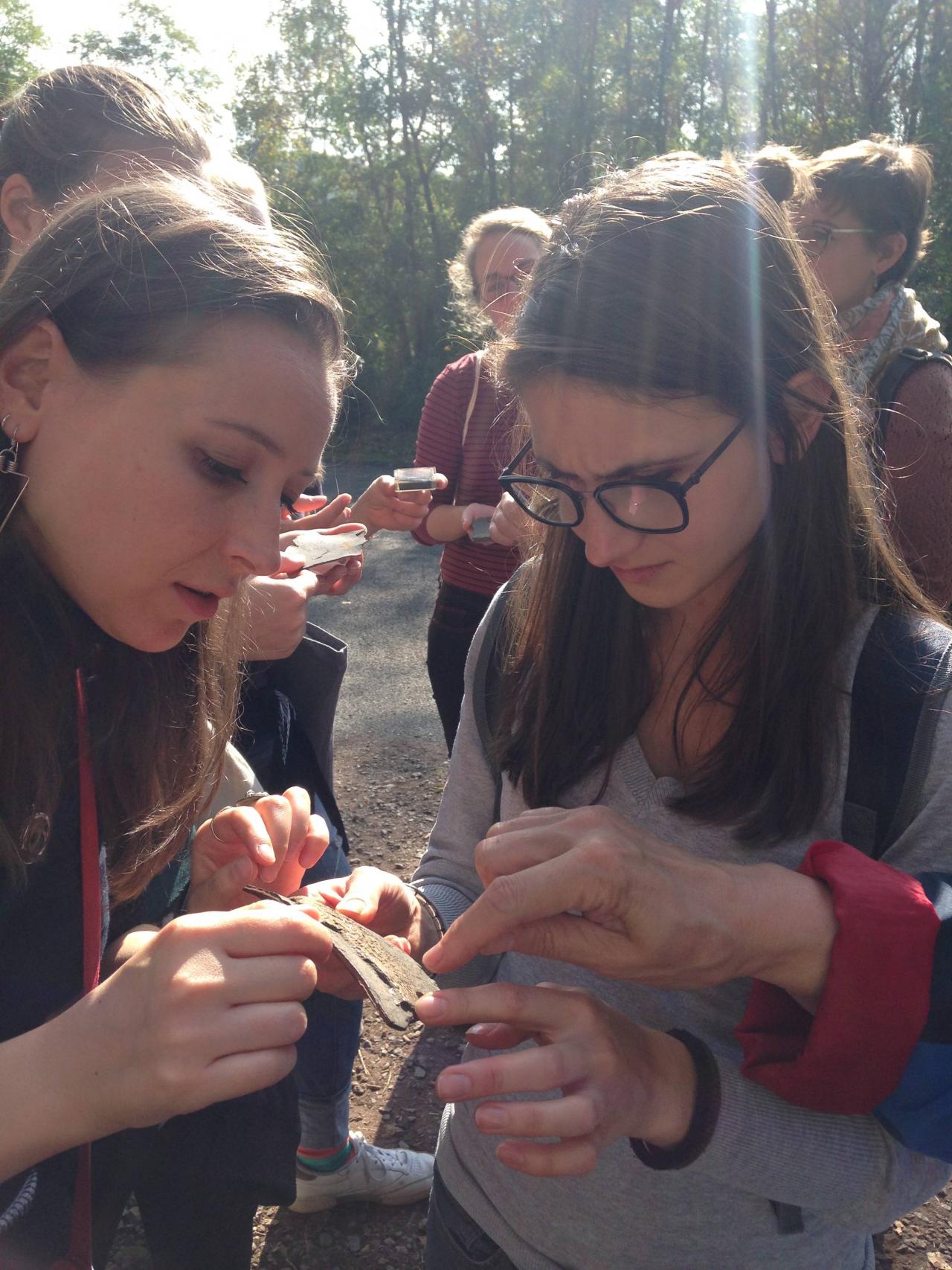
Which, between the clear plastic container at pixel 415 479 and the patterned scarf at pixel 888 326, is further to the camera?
the clear plastic container at pixel 415 479

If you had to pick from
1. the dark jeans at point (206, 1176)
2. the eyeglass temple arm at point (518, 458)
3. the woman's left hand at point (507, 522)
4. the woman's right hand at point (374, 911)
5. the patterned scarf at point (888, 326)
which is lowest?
the dark jeans at point (206, 1176)

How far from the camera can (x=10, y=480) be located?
159 centimetres

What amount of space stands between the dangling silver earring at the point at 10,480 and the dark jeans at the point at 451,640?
8.40 ft

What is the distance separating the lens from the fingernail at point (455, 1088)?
1.27m

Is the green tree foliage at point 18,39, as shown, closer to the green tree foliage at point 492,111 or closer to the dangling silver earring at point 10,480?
the green tree foliage at point 492,111

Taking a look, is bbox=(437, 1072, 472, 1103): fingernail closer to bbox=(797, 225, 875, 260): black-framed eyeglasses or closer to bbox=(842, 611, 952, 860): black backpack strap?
bbox=(842, 611, 952, 860): black backpack strap

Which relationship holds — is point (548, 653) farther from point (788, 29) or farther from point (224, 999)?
point (788, 29)

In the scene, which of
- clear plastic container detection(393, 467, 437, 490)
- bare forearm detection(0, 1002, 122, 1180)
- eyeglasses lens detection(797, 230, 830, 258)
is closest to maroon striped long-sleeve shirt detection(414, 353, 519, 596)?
clear plastic container detection(393, 467, 437, 490)

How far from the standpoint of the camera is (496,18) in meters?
18.0

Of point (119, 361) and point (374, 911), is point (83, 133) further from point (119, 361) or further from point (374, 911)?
point (374, 911)

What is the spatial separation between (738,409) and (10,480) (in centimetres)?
123

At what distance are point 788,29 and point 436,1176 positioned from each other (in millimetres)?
20664

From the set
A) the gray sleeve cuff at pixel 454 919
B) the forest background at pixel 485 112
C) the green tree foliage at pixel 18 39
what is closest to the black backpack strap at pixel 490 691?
the gray sleeve cuff at pixel 454 919

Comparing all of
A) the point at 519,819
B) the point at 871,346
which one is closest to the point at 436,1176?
the point at 519,819
